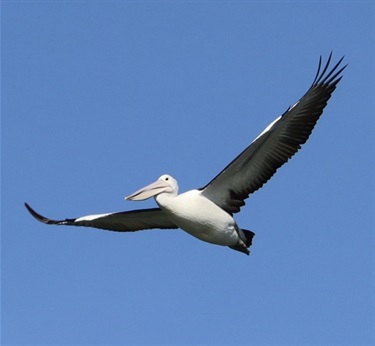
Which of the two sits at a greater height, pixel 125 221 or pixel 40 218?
pixel 40 218

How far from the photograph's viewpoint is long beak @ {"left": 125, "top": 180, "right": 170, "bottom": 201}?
1859 centimetres

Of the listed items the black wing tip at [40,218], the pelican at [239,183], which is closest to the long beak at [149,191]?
the pelican at [239,183]

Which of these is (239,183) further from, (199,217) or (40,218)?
(40,218)

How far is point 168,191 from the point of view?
18625mm

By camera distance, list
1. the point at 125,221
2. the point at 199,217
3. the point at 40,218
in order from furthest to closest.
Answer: the point at 40,218 → the point at 125,221 → the point at 199,217

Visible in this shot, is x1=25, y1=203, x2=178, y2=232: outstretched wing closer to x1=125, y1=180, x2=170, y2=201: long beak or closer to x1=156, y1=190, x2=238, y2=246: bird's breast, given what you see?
x1=125, y1=180, x2=170, y2=201: long beak

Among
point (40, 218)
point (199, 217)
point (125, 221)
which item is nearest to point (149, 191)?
point (199, 217)

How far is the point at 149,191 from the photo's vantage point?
18.6m

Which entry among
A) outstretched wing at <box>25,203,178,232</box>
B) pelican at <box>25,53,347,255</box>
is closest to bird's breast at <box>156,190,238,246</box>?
pelican at <box>25,53,347,255</box>

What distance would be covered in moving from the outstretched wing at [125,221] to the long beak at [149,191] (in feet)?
3.93

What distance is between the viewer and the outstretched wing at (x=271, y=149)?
60.7 ft

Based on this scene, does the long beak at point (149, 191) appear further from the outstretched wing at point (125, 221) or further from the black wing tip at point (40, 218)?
the black wing tip at point (40, 218)

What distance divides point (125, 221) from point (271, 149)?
3.31 meters

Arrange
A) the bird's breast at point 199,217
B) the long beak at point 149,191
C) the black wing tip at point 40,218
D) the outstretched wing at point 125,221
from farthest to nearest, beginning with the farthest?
the black wing tip at point 40,218 < the outstretched wing at point 125,221 < the long beak at point 149,191 < the bird's breast at point 199,217
